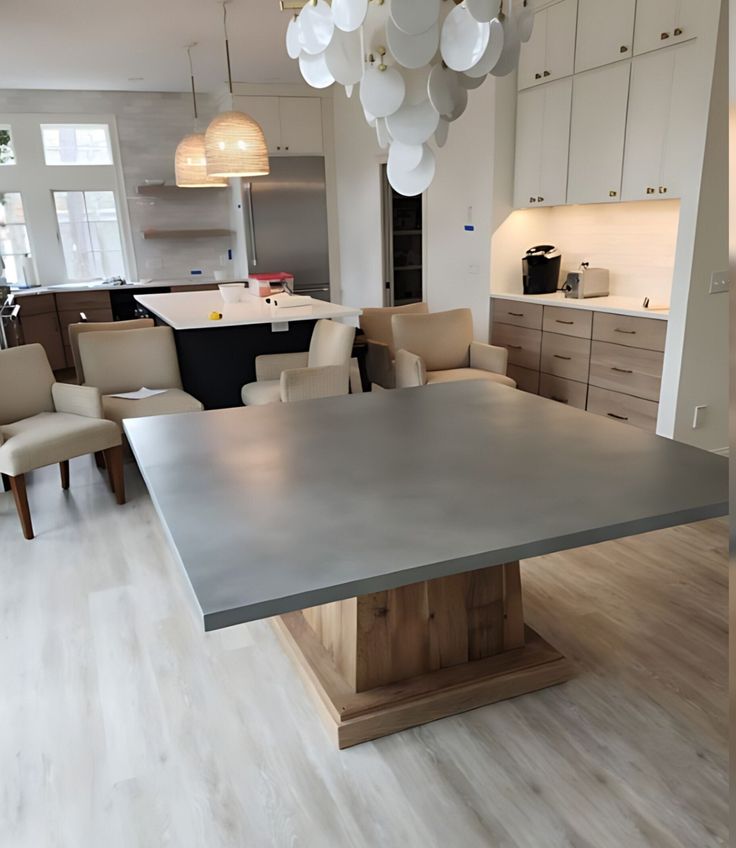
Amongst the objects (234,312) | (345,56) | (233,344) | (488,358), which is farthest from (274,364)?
(345,56)

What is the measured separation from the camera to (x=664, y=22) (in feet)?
12.6

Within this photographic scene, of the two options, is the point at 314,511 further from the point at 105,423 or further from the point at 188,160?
the point at 188,160

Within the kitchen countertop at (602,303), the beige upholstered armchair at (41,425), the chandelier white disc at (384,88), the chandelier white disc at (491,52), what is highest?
the chandelier white disc at (491,52)

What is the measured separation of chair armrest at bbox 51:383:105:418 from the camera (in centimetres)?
370

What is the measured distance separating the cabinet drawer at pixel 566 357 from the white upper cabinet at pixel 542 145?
3.21 feet

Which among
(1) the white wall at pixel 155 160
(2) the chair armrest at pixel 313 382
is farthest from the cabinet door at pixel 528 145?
(1) the white wall at pixel 155 160

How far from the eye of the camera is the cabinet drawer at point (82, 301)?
7.14 meters

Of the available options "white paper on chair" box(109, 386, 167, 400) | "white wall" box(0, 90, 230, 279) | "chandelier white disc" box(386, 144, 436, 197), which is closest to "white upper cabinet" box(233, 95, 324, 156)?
"white wall" box(0, 90, 230, 279)

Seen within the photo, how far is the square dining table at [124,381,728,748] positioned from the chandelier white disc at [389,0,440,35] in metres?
1.01

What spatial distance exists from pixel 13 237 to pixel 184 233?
181cm

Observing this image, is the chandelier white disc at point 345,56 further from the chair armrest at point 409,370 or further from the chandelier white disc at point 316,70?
the chair armrest at point 409,370

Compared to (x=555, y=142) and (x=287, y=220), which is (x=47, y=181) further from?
(x=555, y=142)

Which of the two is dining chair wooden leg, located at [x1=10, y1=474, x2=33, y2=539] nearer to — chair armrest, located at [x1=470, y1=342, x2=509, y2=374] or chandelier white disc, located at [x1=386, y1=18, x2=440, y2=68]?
chandelier white disc, located at [x1=386, y1=18, x2=440, y2=68]

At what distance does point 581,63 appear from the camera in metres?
4.45
